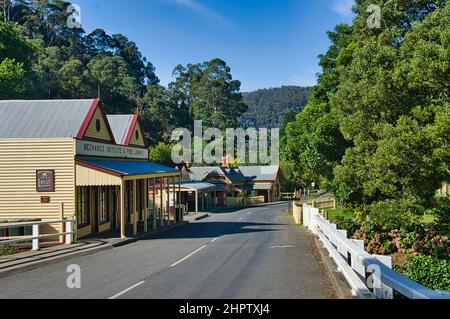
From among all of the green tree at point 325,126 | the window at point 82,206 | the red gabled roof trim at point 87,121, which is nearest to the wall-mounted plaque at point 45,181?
the window at point 82,206

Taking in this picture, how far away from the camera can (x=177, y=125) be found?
101 metres

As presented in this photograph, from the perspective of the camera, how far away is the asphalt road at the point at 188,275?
10180mm

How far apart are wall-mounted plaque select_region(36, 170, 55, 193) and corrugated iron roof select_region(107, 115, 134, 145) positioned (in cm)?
900

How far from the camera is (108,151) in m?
25.9

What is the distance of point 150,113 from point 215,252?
3071 inches

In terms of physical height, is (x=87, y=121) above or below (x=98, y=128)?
above

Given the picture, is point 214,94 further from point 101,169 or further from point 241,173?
point 101,169

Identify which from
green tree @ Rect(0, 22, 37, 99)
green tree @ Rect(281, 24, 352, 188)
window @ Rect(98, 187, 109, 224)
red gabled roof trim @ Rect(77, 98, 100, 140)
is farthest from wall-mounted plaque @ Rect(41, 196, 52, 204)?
green tree @ Rect(0, 22, 37, 99)

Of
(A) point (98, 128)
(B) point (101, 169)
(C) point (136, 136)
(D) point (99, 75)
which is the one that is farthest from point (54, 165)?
(D) point (99, 75)

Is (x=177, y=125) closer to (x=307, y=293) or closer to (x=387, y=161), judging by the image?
(x=387, y=161)

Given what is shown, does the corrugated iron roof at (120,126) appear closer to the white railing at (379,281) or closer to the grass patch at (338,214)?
the grass patch at (338,214)

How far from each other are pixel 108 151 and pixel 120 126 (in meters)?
6.06

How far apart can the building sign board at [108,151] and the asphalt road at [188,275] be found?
5353 millimetres

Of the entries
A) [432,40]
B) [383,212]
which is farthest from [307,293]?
[432,40]
